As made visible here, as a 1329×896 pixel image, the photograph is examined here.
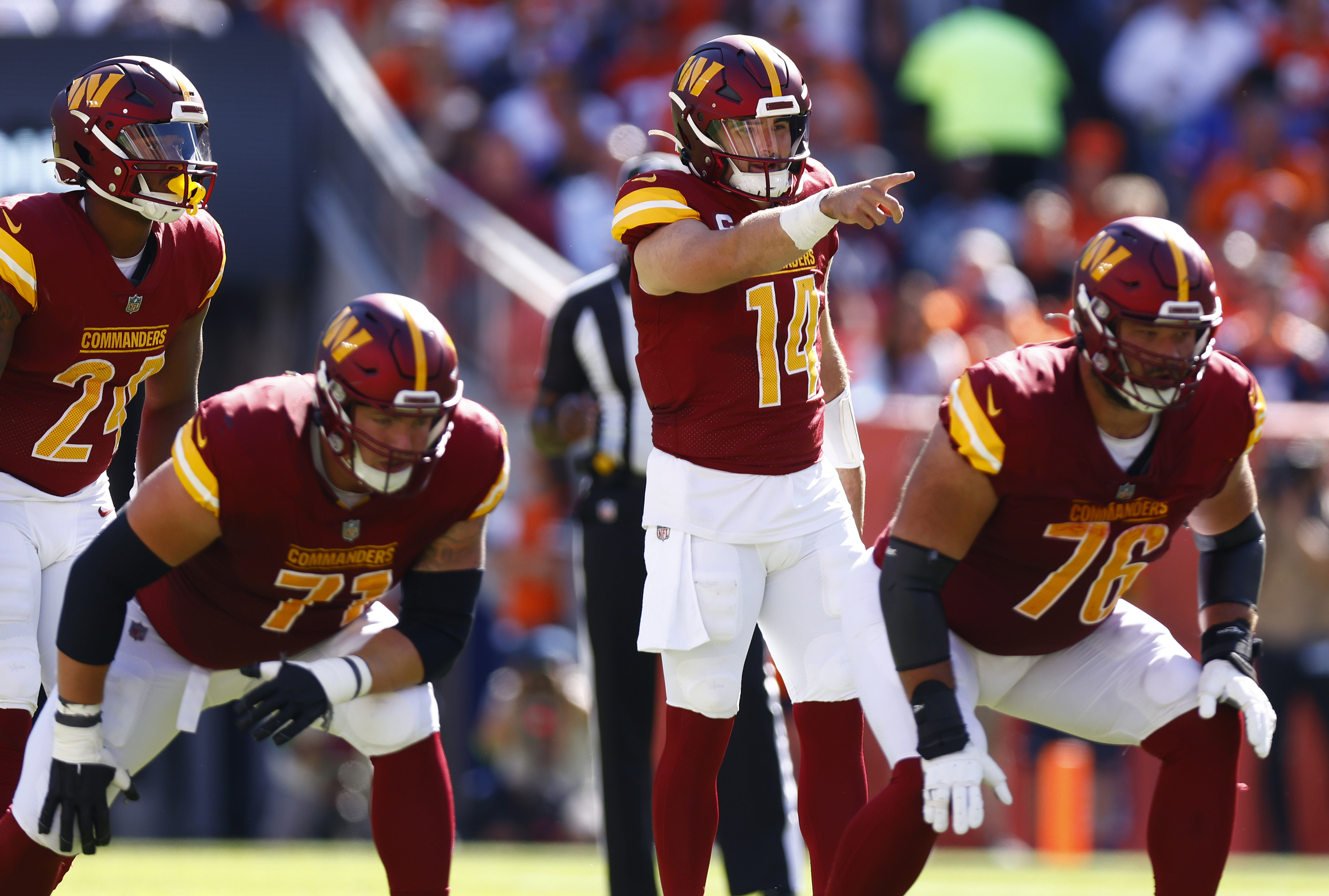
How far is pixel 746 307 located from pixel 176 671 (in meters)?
1.61

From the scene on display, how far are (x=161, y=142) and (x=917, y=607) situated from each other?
225 cm

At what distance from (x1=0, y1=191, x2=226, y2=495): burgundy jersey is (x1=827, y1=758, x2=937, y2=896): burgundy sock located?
2.26m

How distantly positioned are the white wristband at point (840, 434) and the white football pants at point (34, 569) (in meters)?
1.90

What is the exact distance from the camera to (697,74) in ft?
14.4

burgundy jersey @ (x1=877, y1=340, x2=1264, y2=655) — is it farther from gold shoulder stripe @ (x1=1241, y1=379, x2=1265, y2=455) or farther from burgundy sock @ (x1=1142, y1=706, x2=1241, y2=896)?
burgundy sock @ (x1=1142, y1=706, x2=1241, y2=896)

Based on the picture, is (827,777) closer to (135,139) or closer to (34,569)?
(34,569)

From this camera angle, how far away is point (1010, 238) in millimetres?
10500

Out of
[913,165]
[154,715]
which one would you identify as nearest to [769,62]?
[154,715]

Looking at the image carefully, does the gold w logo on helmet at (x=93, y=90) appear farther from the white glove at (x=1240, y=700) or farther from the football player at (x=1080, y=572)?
the white glove at (x=1240, y=700)

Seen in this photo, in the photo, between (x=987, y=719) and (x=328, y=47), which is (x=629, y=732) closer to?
(x=987, y=719)

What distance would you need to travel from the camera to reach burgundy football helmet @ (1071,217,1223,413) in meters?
3.84

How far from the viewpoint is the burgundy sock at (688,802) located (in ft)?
14.1

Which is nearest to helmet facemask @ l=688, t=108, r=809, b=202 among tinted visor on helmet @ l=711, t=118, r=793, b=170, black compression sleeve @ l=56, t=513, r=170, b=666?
tinted visor on helmet @ l=711, t=118, r=793, b=170

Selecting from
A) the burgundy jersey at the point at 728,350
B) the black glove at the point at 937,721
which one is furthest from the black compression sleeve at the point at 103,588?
the black glove at the point at 937,721
